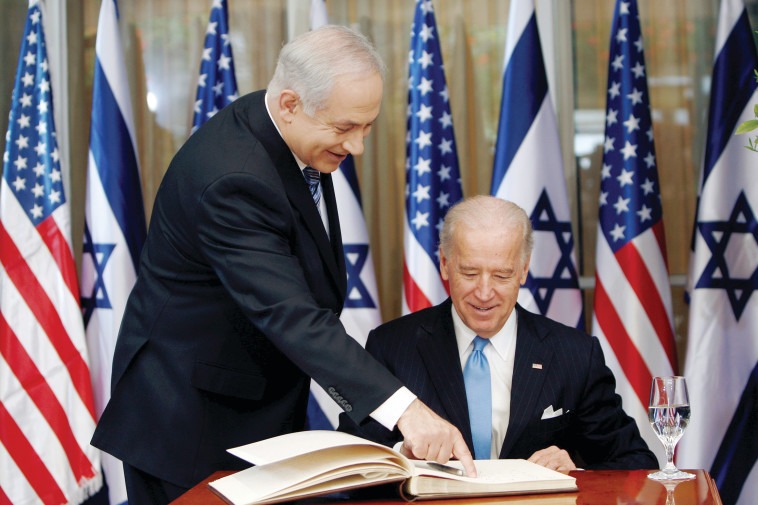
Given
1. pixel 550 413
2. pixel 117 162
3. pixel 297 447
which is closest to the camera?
pixel 297 447

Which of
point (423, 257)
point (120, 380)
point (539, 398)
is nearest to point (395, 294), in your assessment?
point (423, 257)

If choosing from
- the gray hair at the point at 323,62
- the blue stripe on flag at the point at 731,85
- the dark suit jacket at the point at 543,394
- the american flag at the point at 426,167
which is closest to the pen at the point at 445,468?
the dark suit jacket at the point at 543,394

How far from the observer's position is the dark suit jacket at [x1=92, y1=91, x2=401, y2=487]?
1.77 m

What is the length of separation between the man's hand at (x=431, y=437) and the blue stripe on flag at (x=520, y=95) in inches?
90.8

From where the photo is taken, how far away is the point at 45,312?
3.72 meters

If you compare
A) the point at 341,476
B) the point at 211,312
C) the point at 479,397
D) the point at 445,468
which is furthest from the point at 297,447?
the point at 479,397

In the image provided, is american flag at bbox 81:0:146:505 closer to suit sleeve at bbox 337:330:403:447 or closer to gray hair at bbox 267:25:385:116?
suit sleeve at bbox 337:330:403:447

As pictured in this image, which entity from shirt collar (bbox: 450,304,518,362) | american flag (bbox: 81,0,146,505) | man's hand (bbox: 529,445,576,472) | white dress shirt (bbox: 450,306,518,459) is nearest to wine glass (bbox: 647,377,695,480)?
man's hand (bbox: 529,445,576,472)

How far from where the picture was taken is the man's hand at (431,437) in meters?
1.51

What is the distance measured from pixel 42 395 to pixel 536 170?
2422 mm

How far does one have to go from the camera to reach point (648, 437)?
11.5 feet

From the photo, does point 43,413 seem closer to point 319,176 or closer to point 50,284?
point 50,284

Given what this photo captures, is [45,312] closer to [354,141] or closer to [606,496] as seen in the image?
[354,141]

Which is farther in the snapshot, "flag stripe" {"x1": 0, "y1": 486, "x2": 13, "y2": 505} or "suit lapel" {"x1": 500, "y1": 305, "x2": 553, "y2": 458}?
"flag stripe" {"x1": 0, "y1": 486, "x2": 13, "y2": 505}
